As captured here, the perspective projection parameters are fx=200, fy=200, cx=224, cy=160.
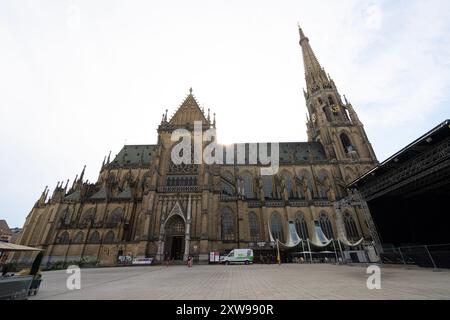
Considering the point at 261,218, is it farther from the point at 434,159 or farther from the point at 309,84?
the point at 309,84

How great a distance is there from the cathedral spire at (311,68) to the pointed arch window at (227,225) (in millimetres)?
37594

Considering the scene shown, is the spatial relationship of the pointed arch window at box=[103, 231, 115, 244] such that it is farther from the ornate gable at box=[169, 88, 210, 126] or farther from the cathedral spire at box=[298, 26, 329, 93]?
the cathedral spire at box=[298, 26, 329, 93]

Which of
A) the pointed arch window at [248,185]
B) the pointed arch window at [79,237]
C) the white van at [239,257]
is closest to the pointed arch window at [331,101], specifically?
the pointed arch window at [248,185]

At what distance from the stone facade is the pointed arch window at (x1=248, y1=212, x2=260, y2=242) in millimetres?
148

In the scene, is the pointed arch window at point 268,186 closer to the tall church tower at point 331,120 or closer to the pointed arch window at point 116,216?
the tall church tower at point 331,120

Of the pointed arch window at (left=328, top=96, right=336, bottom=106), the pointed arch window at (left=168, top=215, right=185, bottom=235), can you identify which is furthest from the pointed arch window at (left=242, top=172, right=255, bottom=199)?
the pointed arch window at (left=328, top=96, right=336, bottom=106)

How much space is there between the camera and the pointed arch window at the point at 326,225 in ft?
101

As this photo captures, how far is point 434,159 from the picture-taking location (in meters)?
11.7

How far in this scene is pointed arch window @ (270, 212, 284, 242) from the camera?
100 ft

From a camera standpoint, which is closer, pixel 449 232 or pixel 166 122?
pixel 449 232

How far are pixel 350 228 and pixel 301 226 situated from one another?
7.66 m

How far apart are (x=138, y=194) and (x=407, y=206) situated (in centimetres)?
3514

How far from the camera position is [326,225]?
103 feet
